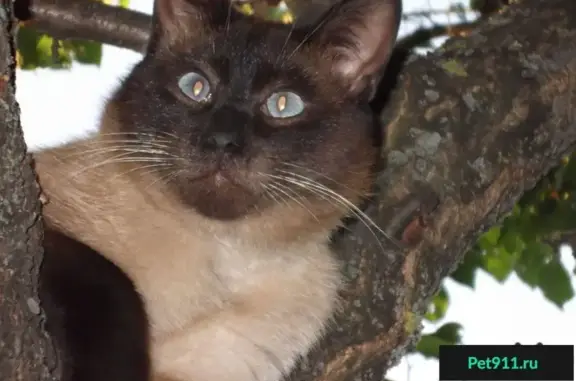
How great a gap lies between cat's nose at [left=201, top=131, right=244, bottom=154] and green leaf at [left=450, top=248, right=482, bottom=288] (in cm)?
128

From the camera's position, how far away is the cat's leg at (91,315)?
117cm

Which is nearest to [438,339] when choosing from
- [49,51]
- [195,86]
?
[195,86]

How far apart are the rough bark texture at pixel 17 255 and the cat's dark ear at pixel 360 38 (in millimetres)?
963

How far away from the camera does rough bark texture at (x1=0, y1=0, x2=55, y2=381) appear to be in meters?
0.88

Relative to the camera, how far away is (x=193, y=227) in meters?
1.62

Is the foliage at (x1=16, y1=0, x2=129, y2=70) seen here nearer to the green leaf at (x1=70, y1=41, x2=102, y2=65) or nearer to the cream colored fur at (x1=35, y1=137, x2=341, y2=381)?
the green leaf at (x1=70, y1=41, x2=102, y2=65)

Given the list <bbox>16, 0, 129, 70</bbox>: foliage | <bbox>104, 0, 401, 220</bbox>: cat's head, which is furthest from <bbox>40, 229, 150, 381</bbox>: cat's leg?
<bbox>16, 0, 129, 70</bbox>: foliage

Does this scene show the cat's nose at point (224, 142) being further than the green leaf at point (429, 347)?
No

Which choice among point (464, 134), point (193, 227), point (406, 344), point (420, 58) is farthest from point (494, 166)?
point (193, 227)

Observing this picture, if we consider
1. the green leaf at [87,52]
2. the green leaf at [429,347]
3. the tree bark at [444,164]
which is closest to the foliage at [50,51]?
the green leaf at [87,52]

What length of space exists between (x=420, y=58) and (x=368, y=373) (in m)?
0.88

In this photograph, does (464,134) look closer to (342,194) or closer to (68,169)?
(342,194)

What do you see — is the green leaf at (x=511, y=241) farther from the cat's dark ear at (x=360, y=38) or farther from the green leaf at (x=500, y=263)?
the cat's dark ear at (x=360, y=38)

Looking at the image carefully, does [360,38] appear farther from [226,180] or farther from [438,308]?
[438,308]
